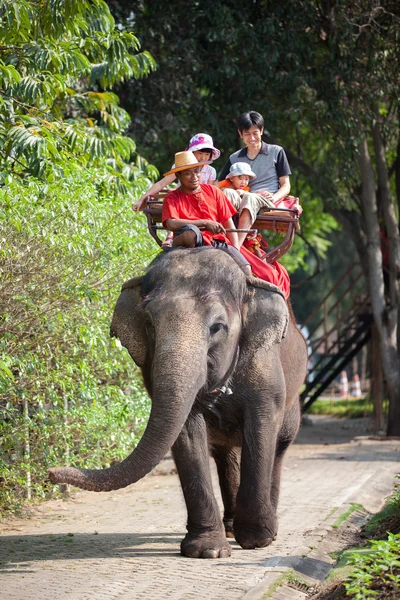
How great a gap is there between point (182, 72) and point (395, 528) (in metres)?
10.5

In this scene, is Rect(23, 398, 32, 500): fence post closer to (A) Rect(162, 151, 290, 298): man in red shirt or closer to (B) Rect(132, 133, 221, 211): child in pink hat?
(B) Rect(132, 133, 221, 211): child in pink hat

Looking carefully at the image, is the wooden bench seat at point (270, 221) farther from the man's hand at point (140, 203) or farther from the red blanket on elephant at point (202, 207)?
the red blanket on elephant at point (202, 207)

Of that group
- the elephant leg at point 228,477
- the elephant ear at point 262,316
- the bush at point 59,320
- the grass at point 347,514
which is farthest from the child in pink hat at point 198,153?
the grass at point 347,514

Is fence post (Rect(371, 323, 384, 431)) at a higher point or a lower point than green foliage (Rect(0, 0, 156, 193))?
lower

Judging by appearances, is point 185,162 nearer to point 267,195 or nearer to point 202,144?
point 202,144

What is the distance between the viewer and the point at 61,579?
7.21 meters

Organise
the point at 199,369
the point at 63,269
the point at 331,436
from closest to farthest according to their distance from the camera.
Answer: the point at 199,369
the point at 63,269
the point at 331,436

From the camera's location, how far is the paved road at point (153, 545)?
6.90 meters

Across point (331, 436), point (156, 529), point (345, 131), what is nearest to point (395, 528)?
point (156, 529)

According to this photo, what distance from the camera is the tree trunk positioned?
19547 mm

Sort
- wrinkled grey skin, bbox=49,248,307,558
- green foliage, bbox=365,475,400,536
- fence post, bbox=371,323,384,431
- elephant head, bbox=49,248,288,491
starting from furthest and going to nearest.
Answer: fence post, bbox=371,323,384,431, green foliage, bbox=365,475,400,536, wrinkled grey skin, bbox=49,248,307,558, elephant head, bbox=49,248,288,491

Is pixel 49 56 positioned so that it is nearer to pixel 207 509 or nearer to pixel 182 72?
pixel 207 509

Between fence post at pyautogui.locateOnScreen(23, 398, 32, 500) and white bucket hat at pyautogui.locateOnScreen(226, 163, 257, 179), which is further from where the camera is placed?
fence post at pyautogui.locateOnScreen(23, 398, 32, 500)

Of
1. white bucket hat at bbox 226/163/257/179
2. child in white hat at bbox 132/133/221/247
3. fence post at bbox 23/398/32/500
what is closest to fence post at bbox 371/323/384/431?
fence post at bbox 23/398/32/500
